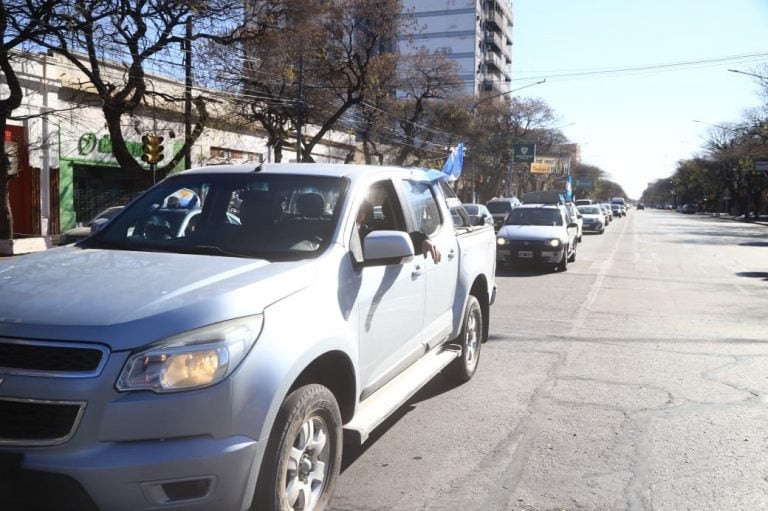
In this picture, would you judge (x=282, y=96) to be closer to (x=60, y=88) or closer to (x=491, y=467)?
(x=60, y=88)

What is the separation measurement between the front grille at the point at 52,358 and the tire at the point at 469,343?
3801 mm

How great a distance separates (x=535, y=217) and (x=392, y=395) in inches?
564

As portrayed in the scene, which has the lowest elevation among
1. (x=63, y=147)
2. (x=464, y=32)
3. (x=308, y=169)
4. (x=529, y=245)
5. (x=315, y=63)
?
(x=529, y=245)

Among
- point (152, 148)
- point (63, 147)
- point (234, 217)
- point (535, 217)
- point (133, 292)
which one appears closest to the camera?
point (133, 292)

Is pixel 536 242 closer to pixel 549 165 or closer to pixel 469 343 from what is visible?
pixel 469 343

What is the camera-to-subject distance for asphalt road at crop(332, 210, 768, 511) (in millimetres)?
4027

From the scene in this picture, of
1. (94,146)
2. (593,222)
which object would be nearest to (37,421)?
(94,146)

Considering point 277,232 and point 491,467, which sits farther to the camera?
point 491,467

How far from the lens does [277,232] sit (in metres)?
4.03

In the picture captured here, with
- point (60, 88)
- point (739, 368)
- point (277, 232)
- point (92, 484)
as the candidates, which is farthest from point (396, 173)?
point (60, 88)

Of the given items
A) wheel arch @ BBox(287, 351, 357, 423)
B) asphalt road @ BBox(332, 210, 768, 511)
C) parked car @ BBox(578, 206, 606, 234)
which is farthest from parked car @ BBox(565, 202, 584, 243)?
wheel arch @ BBox(287, 351, 357, 423)

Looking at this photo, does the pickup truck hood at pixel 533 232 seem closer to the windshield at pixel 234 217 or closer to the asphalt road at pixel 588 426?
the asphalt road at pixel 588 426

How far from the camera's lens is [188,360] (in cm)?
271

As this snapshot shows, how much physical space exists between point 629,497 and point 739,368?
12.5 ft
